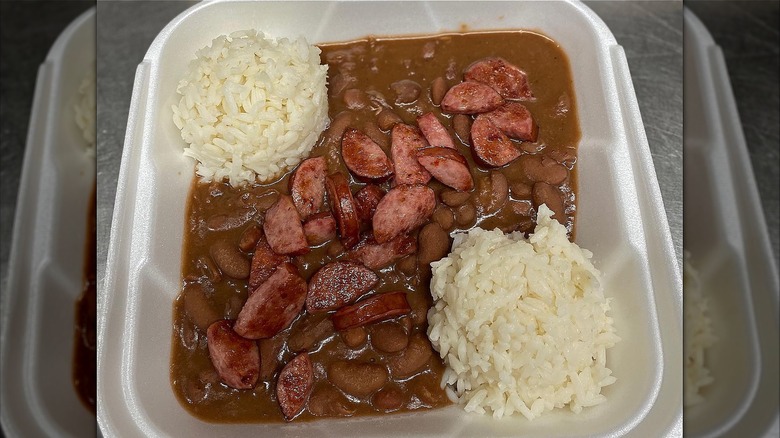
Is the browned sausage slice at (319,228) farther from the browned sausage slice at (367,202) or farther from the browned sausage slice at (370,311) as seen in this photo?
the browned sausage slice at (370,311)

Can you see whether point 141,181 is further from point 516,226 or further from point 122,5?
point 516,226

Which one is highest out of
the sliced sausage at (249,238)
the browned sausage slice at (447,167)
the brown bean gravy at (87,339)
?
the browned sausage slice at (447,167)

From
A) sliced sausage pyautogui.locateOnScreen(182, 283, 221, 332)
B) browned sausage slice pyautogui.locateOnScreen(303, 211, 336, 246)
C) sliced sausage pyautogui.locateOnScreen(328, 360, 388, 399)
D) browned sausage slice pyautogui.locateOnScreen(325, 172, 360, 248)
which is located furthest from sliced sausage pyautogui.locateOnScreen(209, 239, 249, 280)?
sliced sausage pyautogui.locateOnScreen(328, 360, 388, 399)

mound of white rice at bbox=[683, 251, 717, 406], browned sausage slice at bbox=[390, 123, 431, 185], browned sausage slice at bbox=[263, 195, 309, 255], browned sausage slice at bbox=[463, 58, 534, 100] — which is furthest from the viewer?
browned sausage slice at bbox=[463, 58, 534, 100]

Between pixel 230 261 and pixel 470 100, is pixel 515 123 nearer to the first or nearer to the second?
pixel 470 100

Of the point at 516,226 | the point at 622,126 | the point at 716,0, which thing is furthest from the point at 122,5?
the point at 716,0

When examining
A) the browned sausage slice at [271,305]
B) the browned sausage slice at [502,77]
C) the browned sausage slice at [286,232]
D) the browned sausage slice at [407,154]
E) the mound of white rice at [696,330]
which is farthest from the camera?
the browned sausage slice at [502,77]

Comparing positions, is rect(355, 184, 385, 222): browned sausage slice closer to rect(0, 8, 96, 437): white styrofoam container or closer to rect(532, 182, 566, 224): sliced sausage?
rect(532, 182, 566, 224): sliced sausage

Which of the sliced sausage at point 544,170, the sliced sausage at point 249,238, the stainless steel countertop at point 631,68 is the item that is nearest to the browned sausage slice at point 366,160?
the sliced sausage at point 249,238
